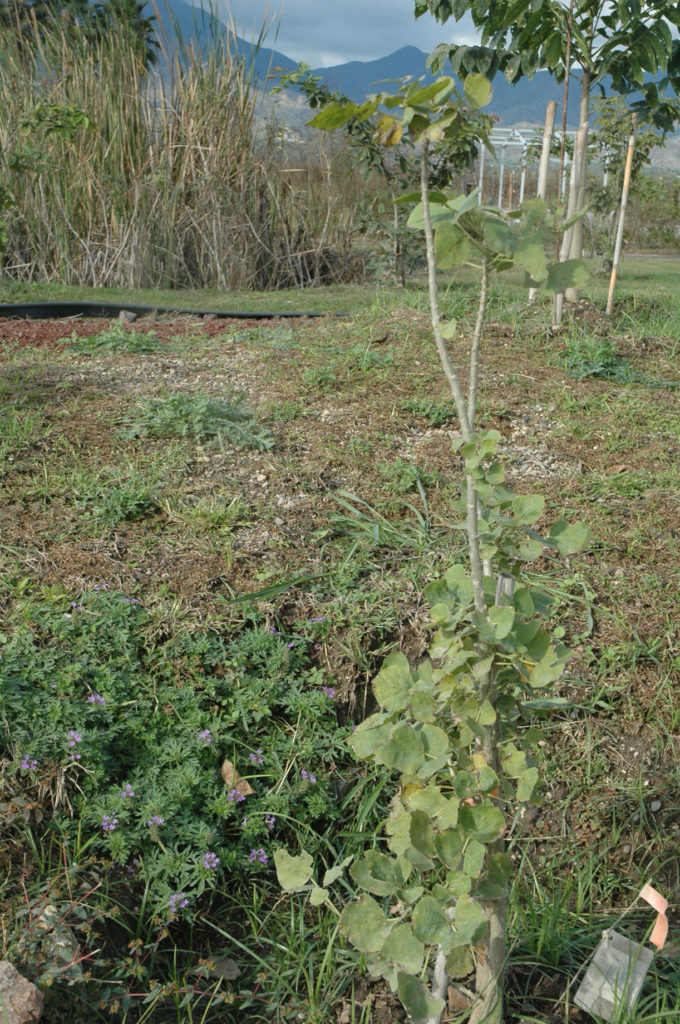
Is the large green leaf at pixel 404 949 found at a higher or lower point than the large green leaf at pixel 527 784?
lower

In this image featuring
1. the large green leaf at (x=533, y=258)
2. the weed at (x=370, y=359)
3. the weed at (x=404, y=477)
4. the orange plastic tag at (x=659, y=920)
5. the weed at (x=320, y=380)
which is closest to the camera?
the large green leaf at (x=533, y=258)

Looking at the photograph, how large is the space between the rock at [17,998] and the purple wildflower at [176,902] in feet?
1.02

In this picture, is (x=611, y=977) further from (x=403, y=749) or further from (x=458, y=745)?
(x=403, y=749)

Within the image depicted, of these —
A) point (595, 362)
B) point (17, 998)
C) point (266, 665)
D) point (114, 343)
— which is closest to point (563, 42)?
point (595, 362)

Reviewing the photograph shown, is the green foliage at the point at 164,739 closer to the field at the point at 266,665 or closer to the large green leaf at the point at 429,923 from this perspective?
the field at the point at 266,665

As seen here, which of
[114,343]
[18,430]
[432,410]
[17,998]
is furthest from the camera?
[114,343]

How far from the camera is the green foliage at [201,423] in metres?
3.17

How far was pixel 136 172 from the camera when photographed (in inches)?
284

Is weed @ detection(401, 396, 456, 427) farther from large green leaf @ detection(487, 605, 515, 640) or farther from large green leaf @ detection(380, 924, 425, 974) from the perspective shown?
large green leaf @ detection(380, 924, 425, 974)

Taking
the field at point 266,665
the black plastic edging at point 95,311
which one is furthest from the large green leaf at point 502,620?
the black plastic edging at point 95,311

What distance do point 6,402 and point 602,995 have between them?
290 centimetres

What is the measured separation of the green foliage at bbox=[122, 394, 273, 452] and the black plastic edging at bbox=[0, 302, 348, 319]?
2443mm

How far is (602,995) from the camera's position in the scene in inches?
55.6

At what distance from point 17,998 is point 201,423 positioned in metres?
2.14
